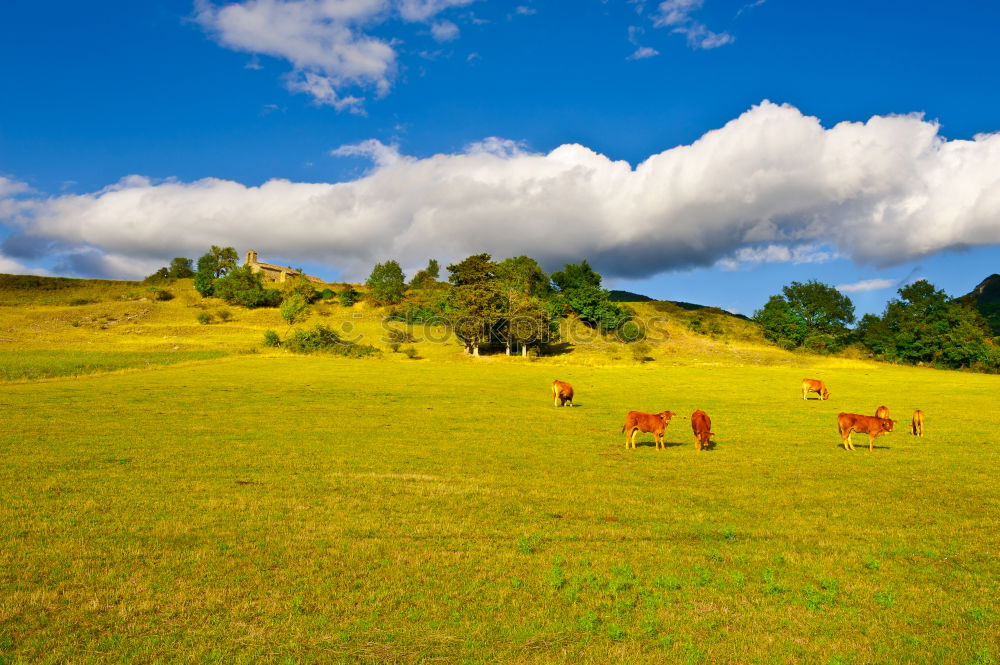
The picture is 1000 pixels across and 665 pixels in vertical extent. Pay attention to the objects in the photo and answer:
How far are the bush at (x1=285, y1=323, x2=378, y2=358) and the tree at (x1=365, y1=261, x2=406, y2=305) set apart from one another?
5062 centimetres

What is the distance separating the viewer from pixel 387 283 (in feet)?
446

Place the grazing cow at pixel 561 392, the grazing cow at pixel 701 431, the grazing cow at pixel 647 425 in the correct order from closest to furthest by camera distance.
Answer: the grazing cow at pixel 647 425, the grazing cow at pixel 701 431, the grazing cow at pixel 561 392

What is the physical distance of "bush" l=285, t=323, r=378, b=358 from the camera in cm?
7621

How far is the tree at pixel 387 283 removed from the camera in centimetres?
13112

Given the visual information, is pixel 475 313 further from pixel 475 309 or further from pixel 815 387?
pixel 815 387

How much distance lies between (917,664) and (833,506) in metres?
7.59

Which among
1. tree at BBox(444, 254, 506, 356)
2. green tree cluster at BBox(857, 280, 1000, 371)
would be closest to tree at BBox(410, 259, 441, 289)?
tree at BBox(444, 254, 506, 356)

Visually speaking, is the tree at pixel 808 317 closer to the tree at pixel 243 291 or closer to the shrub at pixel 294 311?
the shrub at pixel 294 311

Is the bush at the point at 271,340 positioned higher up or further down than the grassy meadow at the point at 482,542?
higher up

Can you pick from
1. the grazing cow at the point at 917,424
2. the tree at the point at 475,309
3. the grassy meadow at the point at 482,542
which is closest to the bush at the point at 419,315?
the tree at the point at 475,309

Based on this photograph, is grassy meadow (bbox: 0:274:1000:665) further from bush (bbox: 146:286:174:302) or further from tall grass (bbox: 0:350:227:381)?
bush (bbox: 146:286:174:302)

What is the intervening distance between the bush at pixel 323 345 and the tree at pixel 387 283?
166ft

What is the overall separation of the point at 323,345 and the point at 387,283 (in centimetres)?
5965

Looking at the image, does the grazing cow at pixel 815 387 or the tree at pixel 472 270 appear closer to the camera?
the grazing cow at pixel 815 387
